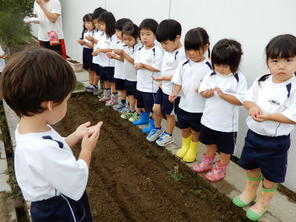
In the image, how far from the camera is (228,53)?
7.98 ft

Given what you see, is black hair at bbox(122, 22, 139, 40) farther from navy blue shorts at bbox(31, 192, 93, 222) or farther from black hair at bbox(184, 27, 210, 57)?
navy blue shorts at bbox(31, 192, 93, 222)

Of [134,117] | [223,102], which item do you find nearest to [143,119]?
[134,117]

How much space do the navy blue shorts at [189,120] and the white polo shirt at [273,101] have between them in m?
0.80

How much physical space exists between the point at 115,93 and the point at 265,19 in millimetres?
3130

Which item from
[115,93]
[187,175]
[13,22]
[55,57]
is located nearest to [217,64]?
[187,175]

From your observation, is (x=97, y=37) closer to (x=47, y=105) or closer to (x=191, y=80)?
(x=191, y=80)

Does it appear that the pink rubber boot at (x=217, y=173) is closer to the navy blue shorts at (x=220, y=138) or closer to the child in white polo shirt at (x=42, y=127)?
the navy blue shorts at (x=220, y=138)

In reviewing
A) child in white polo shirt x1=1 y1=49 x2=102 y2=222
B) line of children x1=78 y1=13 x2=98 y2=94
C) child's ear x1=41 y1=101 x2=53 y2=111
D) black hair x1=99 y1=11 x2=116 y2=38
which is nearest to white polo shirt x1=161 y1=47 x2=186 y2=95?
black hair x1=99 y1=11 x2=116 y2=38

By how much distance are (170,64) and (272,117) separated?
1.56 m

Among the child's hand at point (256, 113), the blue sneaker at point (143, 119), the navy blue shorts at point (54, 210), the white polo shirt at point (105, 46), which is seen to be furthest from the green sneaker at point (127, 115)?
the navy blue shorts at point (54, 210)

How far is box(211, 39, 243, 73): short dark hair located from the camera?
2.43m

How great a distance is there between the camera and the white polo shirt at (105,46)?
4742 mm

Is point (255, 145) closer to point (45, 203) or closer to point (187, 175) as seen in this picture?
point (187, 175)

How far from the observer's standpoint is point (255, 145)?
2.25 m
